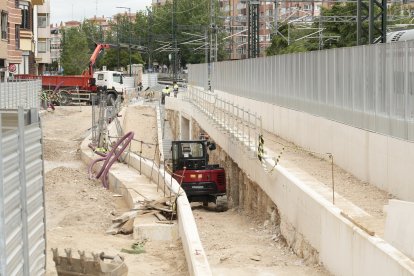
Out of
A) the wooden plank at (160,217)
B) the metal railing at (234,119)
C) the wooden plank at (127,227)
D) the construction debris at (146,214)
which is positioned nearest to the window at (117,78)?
the metal railing at (234,119)

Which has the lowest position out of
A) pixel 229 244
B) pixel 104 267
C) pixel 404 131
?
pixel 229 244

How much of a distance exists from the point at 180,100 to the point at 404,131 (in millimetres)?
45844

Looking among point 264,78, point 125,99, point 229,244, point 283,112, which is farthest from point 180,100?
point 229,244

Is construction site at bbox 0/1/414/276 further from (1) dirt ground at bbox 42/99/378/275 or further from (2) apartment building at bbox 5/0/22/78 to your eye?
(2) apartment building at bbox 5/0/22/78

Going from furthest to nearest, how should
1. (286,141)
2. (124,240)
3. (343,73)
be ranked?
(286,141), (343,73), (124,240)

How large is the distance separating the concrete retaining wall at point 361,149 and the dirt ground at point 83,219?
4.40 meters

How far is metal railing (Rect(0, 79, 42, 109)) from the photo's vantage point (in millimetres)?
32381

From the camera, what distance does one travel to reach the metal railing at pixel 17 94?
32.4m

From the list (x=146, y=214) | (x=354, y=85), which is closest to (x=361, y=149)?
(x=354, y=85)

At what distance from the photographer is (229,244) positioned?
61.0 ft

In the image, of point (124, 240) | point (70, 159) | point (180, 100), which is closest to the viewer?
point (124, 240)

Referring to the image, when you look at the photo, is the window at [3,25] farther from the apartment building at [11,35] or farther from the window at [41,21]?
the window at [41,21]

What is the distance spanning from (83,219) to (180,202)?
9.45 feet

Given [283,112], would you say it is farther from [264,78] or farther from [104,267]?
[104,267]
